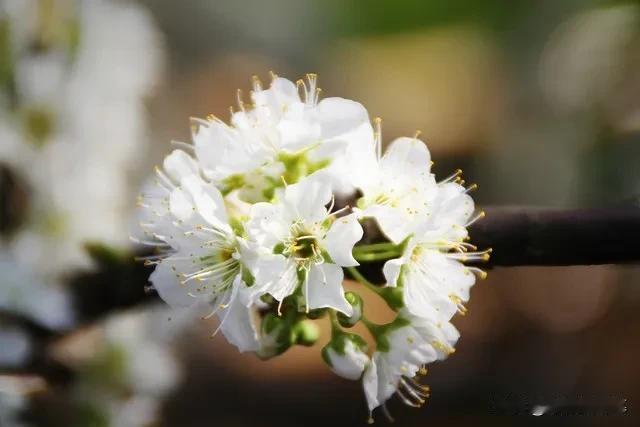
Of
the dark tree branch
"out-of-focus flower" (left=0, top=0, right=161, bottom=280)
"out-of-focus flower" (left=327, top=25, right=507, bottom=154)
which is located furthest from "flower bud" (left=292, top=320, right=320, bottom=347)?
"out-of-focus flower" (left=327, top=25, right=507, bottom=154)

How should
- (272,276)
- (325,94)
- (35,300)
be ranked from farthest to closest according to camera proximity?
(325,94)
(35,300)
(272,276)

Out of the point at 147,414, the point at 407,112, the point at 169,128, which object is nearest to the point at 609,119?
the point at 407,112

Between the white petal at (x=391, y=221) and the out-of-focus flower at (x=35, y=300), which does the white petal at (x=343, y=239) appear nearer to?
the white petal at (x=391, y=221)

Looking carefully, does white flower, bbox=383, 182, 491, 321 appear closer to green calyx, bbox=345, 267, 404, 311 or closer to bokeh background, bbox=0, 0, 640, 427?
green calyx, bbox=345, 267, 404, 311

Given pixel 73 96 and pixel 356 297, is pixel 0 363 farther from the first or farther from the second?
pixel 356 297

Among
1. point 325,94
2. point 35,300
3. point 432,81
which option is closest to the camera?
point 35,300

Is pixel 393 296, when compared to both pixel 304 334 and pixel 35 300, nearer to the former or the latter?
pixel 304 334

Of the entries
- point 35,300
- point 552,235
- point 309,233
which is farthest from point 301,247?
point 35,300

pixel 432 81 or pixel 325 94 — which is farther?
pixel 432 81

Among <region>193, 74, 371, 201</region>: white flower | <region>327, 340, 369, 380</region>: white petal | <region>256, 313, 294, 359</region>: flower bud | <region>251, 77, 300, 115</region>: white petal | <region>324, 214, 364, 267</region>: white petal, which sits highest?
<region>251, 77, 300, 115</region>: white petal
